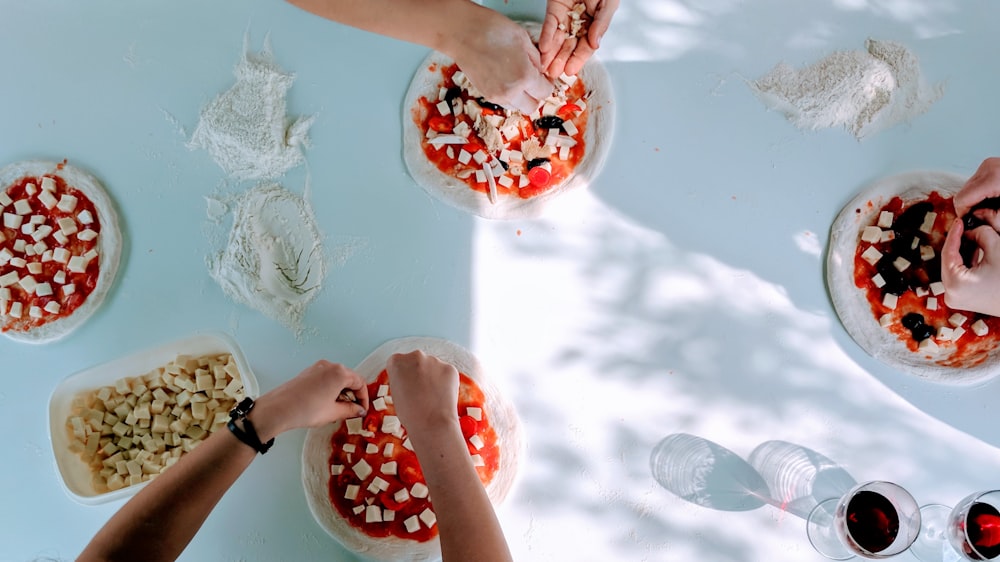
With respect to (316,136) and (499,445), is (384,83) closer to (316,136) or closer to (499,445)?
(316,136)

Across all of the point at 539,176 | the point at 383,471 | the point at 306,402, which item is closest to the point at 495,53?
the point at 539,176

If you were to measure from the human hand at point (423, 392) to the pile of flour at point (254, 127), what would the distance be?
0.62m

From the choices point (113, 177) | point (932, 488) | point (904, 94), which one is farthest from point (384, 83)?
point (932, 488)

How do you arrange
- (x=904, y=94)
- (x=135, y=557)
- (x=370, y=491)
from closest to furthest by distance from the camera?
(x=135, y=557)
(x=370, y=491)
(x=904, y=94)

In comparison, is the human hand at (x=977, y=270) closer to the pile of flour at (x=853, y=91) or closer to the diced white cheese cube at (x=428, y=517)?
the pile of flour at (x=853, y=91)

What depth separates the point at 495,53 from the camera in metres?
1.32

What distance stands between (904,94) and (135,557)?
2.05 meters

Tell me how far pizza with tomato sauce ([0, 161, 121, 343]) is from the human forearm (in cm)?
95

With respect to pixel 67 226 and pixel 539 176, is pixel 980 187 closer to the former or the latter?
pixel 539 176

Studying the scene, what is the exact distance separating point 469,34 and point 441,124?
0.88 feet

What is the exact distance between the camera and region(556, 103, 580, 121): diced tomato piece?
1.53m

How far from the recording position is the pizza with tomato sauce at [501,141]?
151cm

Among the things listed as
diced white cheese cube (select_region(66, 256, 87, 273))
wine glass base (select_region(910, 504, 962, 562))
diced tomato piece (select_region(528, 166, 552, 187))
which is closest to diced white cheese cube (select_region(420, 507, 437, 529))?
diced tomato piece (select_region(528, 166, 552, 187))

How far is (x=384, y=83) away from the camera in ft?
5.26
